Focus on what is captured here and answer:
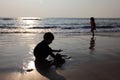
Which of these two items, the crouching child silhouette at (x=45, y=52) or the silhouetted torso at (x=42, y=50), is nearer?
the crouching child silhouette at (x=45, y=52)

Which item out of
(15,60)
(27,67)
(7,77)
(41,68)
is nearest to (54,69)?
(41,68)

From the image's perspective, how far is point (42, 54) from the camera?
9055 millimetres

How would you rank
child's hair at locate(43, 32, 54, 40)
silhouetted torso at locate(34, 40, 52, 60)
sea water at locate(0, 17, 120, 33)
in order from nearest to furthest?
child's hair at locate(43, 32, 54, 40) → silhouetted torso at locate(34, 40, 52, 60) → sea water at locate(0, 17, 120, 33)

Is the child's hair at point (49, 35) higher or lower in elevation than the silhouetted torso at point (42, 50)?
higher

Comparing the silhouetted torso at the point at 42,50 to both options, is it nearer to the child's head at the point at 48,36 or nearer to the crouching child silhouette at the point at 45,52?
the crouching child silhouette at the point at 45,52

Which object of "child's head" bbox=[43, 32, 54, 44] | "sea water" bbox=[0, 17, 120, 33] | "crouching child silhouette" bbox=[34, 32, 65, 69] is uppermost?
"child's head" bbox=[43, 32, 54, 44]

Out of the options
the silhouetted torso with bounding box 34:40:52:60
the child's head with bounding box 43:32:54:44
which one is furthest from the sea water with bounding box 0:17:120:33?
the child's head with bounding box 43:32:54:44

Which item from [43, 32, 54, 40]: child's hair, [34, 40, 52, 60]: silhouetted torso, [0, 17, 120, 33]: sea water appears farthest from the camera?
[0, 17, 120, 33]: sea water

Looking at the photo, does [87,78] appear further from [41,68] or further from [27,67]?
[27,67]

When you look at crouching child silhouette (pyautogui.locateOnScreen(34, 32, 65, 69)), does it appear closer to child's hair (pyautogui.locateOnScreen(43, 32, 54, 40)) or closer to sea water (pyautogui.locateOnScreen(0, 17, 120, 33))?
child's hair (pyautogui.locateOnScreen(43, 32, 54, 40))

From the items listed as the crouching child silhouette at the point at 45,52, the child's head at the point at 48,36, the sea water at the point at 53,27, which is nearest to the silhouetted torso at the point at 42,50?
the crouching child silhouette at the point at 45,52

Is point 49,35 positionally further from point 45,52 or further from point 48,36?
point 45,52

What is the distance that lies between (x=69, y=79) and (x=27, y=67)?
6.90 ft

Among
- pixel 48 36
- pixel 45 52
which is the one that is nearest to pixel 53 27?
pixel 45 52
